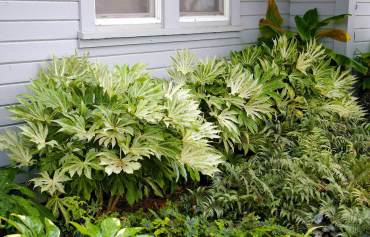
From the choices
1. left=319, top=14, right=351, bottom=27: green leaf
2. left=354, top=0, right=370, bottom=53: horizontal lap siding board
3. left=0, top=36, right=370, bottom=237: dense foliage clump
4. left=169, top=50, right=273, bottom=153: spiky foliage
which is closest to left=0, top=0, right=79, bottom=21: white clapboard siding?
left=0, top=36, right=370, bottom=237: dense foliage clump

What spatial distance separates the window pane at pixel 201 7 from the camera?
488 centimetres

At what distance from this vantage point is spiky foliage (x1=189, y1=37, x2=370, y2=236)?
3.44 m

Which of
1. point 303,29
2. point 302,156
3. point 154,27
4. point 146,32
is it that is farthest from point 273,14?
point 302,156

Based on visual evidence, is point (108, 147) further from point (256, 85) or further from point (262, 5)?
point (262, 5)

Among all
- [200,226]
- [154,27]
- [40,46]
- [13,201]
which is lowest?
[200,226]

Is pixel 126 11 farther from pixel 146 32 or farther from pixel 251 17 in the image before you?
pixel 251 17

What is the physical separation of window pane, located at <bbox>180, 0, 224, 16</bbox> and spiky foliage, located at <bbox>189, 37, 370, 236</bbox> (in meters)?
0.54

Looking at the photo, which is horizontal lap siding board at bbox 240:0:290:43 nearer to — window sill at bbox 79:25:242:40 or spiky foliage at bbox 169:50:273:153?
window sill at bbox 79:25:242:40

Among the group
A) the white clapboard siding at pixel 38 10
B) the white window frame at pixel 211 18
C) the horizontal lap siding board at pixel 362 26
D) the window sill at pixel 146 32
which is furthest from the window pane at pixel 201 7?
the horizontal lap siding board at pixel 362 26

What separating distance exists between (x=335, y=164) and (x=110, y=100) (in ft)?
5.90

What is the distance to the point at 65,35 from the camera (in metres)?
3.91

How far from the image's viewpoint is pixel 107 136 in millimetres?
3188

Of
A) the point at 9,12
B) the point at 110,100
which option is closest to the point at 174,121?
the point at 110,100

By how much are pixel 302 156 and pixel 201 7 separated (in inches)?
74.8
